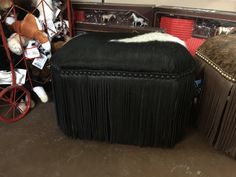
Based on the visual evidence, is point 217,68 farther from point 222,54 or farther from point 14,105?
point 14,105

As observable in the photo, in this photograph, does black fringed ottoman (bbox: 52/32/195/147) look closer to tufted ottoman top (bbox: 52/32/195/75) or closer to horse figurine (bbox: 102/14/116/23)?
tufted ottoman top (bbox: 52/32/195/75)

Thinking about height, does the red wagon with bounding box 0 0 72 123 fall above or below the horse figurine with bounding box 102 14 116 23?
below

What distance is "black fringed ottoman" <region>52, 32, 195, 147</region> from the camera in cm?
109

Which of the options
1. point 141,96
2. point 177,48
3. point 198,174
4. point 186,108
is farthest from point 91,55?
point 198,174

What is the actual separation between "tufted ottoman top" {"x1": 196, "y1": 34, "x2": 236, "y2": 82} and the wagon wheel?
44.2 inches

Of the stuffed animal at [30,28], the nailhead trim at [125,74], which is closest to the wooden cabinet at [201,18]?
the nailhead trim at [125,74]

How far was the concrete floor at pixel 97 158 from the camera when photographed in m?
1.13

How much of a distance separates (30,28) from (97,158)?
2.88 feet

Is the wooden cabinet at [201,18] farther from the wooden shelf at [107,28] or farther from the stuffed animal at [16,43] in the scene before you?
the stuffed animal at [16,43]

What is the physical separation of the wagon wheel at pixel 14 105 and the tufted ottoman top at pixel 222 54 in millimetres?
1122

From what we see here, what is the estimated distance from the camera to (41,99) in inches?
64.4

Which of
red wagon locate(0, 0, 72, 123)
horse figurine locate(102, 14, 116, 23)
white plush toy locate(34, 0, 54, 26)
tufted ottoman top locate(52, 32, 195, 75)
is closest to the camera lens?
tufted ottoman top locate(52, 32, 195, 75)

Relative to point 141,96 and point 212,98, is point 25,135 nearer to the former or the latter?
point 141,96

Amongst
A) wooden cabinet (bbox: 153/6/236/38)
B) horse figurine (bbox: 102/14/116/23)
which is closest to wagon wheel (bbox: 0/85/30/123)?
horse figurine (bbox: 102/14/116/23)
